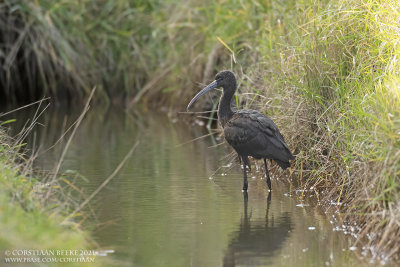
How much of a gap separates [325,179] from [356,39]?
1.51 m

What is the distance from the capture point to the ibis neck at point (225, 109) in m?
9.83

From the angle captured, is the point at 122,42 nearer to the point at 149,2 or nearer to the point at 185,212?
the point at 149,2

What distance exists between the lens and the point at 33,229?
238 inches

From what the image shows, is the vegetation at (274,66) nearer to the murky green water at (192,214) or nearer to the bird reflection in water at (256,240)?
the murky green water at (192,214)

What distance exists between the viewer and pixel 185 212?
8.42m

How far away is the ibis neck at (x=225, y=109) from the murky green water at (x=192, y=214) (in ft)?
2.56

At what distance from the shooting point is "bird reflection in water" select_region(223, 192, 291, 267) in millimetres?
6746

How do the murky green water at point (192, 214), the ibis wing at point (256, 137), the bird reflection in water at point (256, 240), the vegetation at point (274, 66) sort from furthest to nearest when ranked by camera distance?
the ibis wing at point (256, 137) < the vegetation at point (274, 66) < the murky green water at point (192, 214) < the bird reflection in water at point (256, 240)

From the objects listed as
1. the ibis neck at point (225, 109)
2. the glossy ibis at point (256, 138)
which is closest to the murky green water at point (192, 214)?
the glossy ibis at point (256, 138)

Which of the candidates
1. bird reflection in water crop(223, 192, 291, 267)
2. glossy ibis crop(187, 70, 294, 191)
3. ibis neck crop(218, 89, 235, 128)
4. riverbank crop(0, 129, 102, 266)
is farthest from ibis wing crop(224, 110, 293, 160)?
riverbank crop(0, 129, 102, 266)

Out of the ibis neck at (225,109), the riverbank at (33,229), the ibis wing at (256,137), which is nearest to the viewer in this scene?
the riverbank at (33,229)

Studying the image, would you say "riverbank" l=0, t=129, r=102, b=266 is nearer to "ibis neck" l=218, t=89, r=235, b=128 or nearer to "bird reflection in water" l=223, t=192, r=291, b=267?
"bird reflection in water" l=223, t=192, r=291, b=267

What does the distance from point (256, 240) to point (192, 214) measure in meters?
1.09

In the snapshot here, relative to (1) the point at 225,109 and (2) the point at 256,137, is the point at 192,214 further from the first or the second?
(1) the point at 225,109
